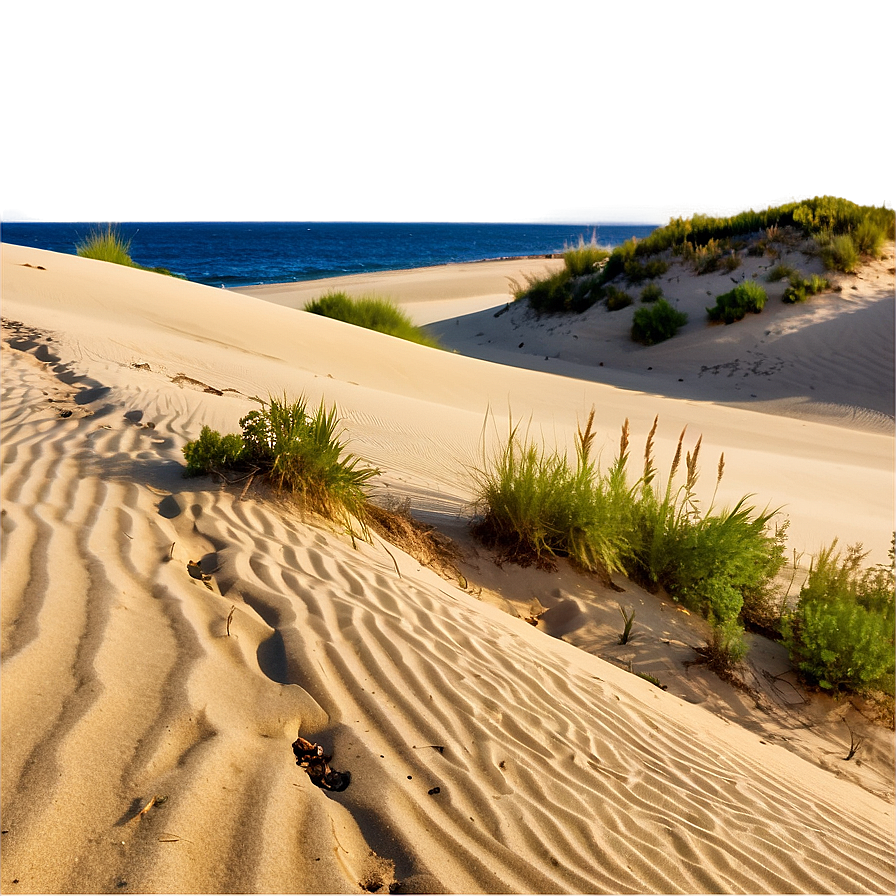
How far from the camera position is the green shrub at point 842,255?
1570cm

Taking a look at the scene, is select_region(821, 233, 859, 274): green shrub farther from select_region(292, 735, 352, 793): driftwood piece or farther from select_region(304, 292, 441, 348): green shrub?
select_region(292, 735, 352, 793): driftwood piece

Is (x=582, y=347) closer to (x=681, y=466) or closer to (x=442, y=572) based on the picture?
(x=681, y=466)

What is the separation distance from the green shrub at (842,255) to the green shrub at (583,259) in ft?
20.4

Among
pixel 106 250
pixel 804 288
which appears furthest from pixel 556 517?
pixel 106 250

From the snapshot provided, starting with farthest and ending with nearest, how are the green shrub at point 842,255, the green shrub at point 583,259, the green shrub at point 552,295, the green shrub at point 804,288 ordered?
the green shrub at point 583,259
the green shrub at point 552,295
the green shrub at point 842,255
the green shrub at point 804,288

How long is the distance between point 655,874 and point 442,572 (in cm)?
248

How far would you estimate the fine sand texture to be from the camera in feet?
5.89

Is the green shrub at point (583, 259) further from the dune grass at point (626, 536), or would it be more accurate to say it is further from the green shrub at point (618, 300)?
the dune grass at point (626, 536)

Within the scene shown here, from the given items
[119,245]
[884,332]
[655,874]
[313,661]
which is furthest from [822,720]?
[119,245]

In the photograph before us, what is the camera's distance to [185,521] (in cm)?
369

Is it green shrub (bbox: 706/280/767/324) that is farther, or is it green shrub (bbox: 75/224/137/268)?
green shrub (bbox: 75/224/137/268)

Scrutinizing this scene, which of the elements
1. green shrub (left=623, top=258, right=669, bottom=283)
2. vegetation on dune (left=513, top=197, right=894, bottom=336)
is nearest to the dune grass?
vegetation on dune (left=513, top=197, right=894, bottom=336)

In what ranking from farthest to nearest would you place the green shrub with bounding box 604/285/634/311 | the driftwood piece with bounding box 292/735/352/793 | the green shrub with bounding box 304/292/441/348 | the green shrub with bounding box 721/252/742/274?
the green shrub with bounding box 604/285/634/311
the green shrub with bounding box 721/252/742/274
the green shrub with bounding box 304/292/441/348
the driftwood piece with bounding box 292/735/352/793

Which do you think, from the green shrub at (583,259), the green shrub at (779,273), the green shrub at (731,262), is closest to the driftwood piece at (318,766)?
the green shrub at (779,273)
